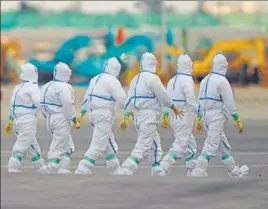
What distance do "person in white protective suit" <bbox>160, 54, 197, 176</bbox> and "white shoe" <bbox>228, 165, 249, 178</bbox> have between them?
2.01 feet

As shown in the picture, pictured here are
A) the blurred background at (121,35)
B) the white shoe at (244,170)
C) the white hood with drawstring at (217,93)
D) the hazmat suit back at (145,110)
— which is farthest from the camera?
the blurred background at (121,35)

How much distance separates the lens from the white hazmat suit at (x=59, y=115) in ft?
44.6

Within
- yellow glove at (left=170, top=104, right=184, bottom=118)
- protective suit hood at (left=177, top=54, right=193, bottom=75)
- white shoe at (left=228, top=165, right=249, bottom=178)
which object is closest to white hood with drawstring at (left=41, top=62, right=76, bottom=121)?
yellow glove at (left=170, top=104, right=184, bottom=118)

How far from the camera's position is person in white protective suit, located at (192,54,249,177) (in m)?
13.3

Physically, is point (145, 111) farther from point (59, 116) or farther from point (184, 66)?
point (59, 116)

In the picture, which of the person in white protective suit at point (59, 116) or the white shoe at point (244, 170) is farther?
the person in white protective suit at point (59, 116)

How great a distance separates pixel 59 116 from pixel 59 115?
0.6 inches

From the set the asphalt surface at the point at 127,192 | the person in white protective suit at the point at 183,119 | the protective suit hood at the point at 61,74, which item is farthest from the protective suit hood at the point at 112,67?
the asphalt surface at the point at 127,192

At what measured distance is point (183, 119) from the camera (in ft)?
45.2

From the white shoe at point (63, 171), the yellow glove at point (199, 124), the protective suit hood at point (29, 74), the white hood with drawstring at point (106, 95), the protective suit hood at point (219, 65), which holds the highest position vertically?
the protective suit hood at point (219, 65)

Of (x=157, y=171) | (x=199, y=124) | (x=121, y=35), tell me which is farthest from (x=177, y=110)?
(x=121, y=35)

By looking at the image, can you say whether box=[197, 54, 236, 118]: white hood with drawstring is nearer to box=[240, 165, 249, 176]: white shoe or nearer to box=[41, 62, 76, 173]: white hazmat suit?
box=[240, 165, 249, 176]: white shoe

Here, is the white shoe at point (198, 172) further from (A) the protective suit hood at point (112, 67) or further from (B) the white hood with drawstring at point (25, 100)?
(B) the white hood with drawstring at point (25, 100)

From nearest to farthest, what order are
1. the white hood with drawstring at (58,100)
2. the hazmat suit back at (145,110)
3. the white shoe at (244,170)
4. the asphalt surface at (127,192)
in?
1. the asphalt surface at (127,192)
2. the white shoe at (244,170)
3. the hazmat suit back at (145,110)
4. the white hood with drawstring at (58,100)
